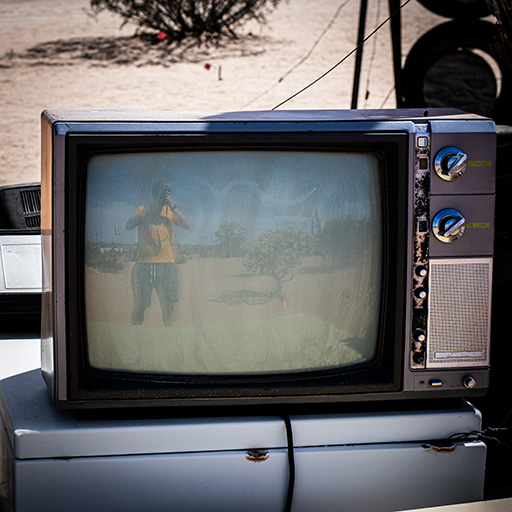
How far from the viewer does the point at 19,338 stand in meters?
1.85

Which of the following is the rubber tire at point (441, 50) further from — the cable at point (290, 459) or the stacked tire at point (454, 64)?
the cable at point (290, 459)

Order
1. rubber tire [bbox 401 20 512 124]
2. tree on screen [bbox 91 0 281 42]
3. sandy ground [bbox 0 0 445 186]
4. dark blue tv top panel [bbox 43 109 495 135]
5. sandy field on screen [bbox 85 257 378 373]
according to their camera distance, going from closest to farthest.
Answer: dark blue tv top panel [bbox 43 109 495 135]
sandy field on screen [bbox 85 257 378 373]
rubber tire [bbox 401 20 512 124]
sandy ground [bbox 0 0 445 186]
tree on screen [bbox 91 0 281 42]

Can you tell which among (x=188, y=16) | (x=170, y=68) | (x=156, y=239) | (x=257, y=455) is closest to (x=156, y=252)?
(x=156, y=239)

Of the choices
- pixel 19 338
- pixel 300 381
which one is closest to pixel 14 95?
pixel 19 338

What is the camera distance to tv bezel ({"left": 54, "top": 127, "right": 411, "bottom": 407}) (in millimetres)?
1300

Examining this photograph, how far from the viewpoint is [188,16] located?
12.8 m

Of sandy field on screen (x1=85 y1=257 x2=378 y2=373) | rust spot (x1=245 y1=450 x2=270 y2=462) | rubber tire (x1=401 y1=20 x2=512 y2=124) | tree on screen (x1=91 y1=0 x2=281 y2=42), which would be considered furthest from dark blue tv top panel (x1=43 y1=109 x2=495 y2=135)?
tree on screen (x1=91 y1=0 x2=281 y2=42)

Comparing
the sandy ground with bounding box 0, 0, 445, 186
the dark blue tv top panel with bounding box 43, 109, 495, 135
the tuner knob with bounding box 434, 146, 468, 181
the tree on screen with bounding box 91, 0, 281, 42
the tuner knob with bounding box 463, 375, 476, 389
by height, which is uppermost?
the tree on screen with bounding box 91, 0, 281, 42

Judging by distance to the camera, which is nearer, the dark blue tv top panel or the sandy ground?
the dark blue tv top panel

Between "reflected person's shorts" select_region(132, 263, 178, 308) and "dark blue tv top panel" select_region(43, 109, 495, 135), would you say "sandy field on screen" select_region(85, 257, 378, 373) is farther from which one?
"dark blue tv top panel" select_region(43, 109, 495, 135)

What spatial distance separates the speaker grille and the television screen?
0.38 ft

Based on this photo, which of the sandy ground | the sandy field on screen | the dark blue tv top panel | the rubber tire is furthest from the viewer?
the sandy ground

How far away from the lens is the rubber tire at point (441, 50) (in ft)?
13.9

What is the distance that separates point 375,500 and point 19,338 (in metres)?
0.98
